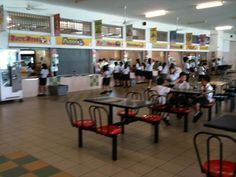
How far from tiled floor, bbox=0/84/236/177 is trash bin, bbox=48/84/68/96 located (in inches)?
147

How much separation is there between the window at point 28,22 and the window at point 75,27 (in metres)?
0.85

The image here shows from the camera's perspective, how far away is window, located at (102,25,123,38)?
45.1 feet

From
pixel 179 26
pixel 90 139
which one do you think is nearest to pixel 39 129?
pixel 90 139

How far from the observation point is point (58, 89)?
10367 mm

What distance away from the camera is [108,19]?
13617 millimetres

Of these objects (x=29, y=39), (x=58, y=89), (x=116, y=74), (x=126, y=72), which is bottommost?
(x=58, y=89)

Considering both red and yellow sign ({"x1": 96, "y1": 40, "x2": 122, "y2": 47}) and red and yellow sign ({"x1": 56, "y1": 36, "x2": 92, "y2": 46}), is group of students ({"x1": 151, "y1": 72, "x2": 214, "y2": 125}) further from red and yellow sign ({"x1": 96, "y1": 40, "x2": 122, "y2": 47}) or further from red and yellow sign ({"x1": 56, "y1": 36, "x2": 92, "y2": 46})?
red and yellow sign ({"x1": 96, "y1": 40, "x2": 122, "y2": 47})

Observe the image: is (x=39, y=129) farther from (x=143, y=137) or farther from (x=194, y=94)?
(x=194, y=94)

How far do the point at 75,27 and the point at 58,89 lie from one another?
143 inches

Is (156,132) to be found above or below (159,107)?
below

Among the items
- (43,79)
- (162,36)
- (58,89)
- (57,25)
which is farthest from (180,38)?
(43,79)

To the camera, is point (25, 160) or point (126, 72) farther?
point (126, 72)

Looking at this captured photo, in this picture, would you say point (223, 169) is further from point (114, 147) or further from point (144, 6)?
point (144, 6)

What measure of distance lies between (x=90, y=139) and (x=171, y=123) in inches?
88.1
